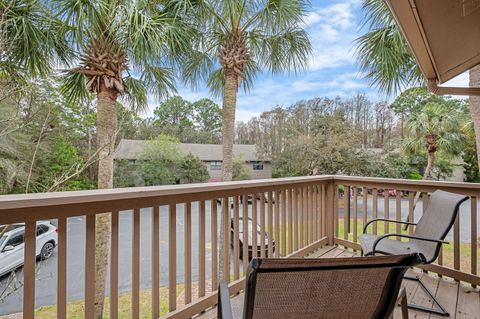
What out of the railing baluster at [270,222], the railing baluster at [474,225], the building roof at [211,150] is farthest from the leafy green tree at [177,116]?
the railing baluster at [474,225]

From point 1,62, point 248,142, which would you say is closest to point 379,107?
point 248,142

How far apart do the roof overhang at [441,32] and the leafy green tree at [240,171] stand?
577 inches

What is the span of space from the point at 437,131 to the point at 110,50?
11507 mm

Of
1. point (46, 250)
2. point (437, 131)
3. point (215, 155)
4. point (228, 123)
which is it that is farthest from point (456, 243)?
point (215, 155)

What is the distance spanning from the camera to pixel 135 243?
5.48 feet

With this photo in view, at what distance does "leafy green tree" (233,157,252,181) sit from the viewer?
17.3 m

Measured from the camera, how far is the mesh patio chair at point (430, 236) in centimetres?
214

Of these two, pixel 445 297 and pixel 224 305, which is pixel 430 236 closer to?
pixel 445 297

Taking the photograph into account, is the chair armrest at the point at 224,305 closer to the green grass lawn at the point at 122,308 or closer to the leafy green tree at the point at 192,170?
the green grass lawn at the point at 122,308

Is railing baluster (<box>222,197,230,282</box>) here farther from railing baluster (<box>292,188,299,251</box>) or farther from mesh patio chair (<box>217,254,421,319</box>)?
mesh patio chair (<box>217,254,421,319</box>)

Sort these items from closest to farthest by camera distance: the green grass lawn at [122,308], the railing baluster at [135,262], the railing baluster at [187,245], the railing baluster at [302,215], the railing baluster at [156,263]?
the railing baluster at [135,262], the railing baluster at [156,263], the railing baluster at [187,245], the railing baluster at [302,215], the green grass lawn at [122,308]

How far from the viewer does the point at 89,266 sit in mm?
1456

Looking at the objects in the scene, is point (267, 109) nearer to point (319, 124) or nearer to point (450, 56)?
point (319, 124)

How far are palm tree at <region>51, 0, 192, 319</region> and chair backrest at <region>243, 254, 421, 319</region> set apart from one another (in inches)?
156
